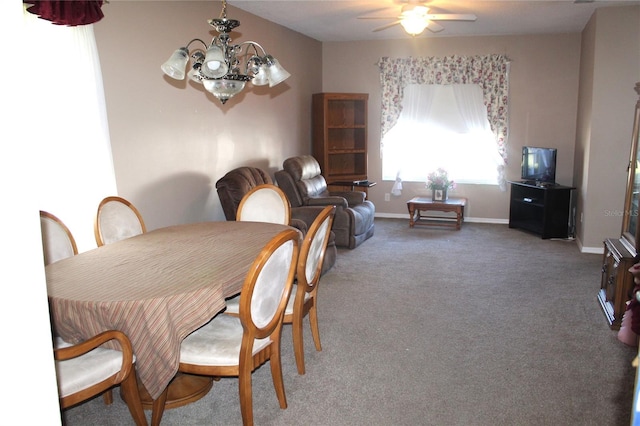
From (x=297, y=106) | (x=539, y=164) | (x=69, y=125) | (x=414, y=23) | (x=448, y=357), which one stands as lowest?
(x=448, y=357)

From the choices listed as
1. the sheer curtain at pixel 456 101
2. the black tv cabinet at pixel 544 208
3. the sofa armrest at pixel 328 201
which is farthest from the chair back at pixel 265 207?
the sheer curtain at pixel 456 101

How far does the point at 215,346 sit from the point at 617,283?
2824mm

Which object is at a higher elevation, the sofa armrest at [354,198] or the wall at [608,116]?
the wall at [608,116]

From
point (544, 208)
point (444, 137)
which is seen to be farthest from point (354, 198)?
point (544, 208)

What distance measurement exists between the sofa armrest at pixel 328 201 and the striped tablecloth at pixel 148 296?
322 cm

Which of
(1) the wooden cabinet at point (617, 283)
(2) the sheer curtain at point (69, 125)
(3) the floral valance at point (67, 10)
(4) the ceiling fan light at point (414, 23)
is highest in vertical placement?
(4) the ceiling fan light at point (414, 23)

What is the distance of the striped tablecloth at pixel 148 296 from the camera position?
228 centimetres

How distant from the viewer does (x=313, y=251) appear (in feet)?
10.3

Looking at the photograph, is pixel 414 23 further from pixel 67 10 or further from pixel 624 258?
pixel 67 10

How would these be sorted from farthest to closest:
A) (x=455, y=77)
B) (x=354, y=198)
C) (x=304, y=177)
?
(x=455, y=77)
(x=354, y=198)
(x=304, y=177)

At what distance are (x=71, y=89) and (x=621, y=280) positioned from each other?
3938 mm

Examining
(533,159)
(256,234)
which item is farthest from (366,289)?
(533,159)

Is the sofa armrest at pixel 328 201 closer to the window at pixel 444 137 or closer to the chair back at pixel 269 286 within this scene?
the window at pixel 444 137

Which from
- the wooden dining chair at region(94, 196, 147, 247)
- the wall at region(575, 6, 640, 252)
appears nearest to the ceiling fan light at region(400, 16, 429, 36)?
the wall at region(575, 6, 640, 252)
